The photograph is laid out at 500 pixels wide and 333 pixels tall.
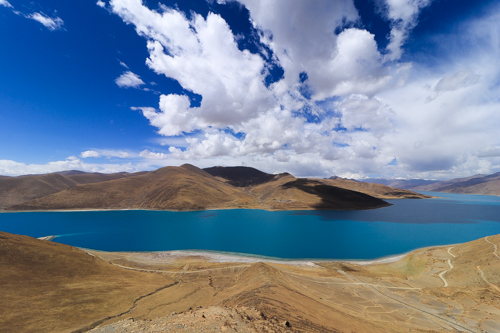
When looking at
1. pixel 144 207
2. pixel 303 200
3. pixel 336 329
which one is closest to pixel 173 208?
pixel 144 207

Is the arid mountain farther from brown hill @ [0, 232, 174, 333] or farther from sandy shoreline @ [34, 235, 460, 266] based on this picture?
brown hill @ [0, 232, 174, 333]

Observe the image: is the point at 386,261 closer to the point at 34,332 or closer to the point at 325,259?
the point at 325,259

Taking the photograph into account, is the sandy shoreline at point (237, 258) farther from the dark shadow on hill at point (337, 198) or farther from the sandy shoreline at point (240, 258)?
the dark shadow on hill at point (337, 198)

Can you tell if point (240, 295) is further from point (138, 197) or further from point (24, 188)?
point (24, 188)

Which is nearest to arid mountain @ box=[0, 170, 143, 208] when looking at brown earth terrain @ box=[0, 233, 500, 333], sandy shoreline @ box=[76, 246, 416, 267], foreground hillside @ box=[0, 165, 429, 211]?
foreground hillside @ box=[0, 165, 429, 211]

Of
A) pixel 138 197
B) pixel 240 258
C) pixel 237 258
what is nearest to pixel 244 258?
pixel 240 258

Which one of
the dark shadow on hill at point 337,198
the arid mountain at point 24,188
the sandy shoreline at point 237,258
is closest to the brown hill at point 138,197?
the arid mountain at point 24,188
